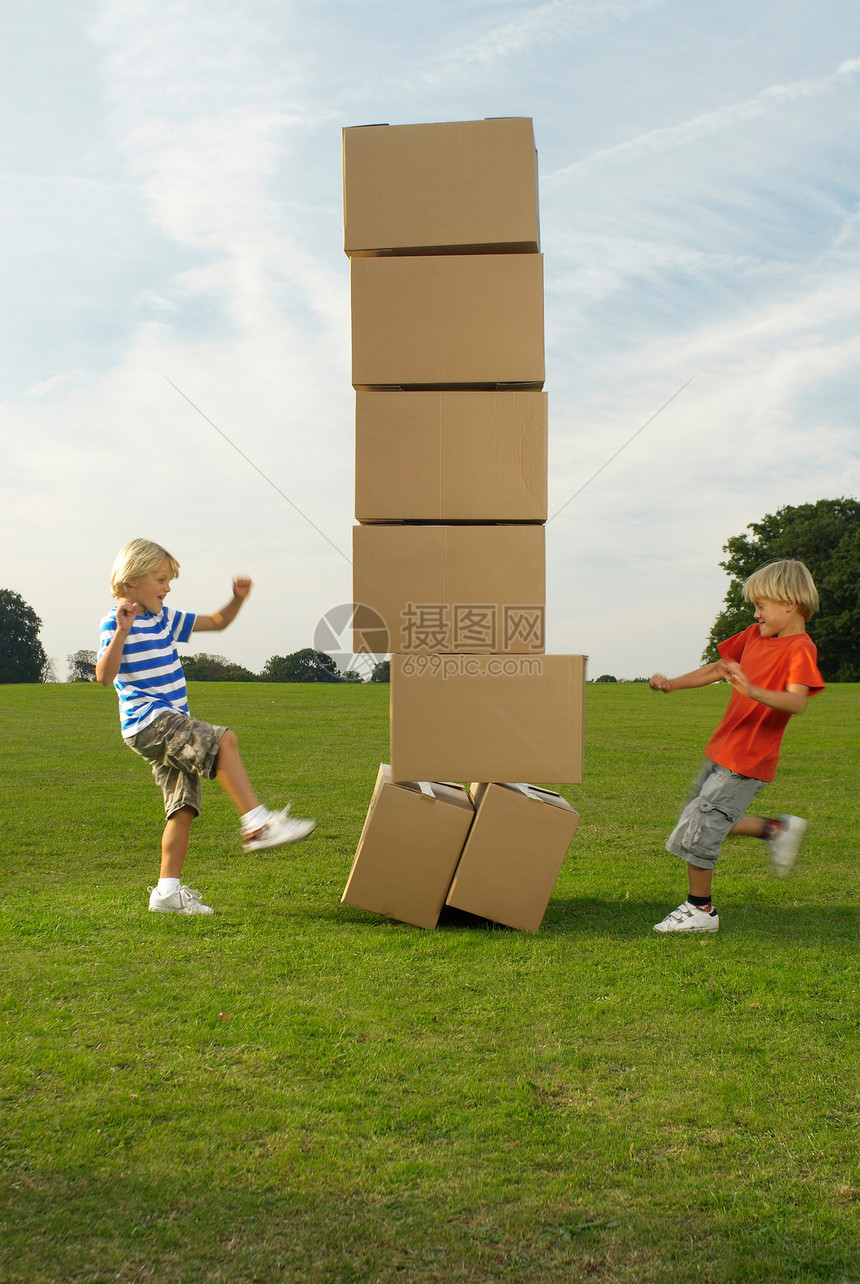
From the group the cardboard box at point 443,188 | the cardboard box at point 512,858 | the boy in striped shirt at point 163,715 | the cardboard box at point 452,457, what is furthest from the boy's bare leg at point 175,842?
the cardboard box at point 443,188

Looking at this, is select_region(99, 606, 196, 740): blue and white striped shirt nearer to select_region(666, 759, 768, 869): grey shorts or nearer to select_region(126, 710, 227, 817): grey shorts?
select_region(126, 710, 227, 817): grey shorts

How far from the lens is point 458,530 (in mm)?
3840

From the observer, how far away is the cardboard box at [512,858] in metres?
3.79

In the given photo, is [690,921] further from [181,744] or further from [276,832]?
[181,744]

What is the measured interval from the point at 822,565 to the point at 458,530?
139 ft

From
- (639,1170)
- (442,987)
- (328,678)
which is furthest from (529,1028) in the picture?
(328,678)

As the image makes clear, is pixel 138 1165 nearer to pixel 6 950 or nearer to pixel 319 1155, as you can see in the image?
pixel 319 1155

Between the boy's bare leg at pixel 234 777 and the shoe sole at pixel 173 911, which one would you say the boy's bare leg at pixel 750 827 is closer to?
the boy's bare leg at pixel 234 777

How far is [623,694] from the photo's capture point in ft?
69.7

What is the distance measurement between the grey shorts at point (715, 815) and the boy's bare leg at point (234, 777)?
69.1 inches

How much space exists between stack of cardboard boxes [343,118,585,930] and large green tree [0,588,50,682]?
117ft

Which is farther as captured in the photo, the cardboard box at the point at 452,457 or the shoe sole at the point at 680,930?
the cardboard box at the point at 452,457

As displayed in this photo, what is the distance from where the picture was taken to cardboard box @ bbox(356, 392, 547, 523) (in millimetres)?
3850

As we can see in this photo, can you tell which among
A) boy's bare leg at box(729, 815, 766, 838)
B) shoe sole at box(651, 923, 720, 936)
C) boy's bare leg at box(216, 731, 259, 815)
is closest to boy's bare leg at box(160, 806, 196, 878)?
boy's bare leg at box(216, 731, 259, 815)
